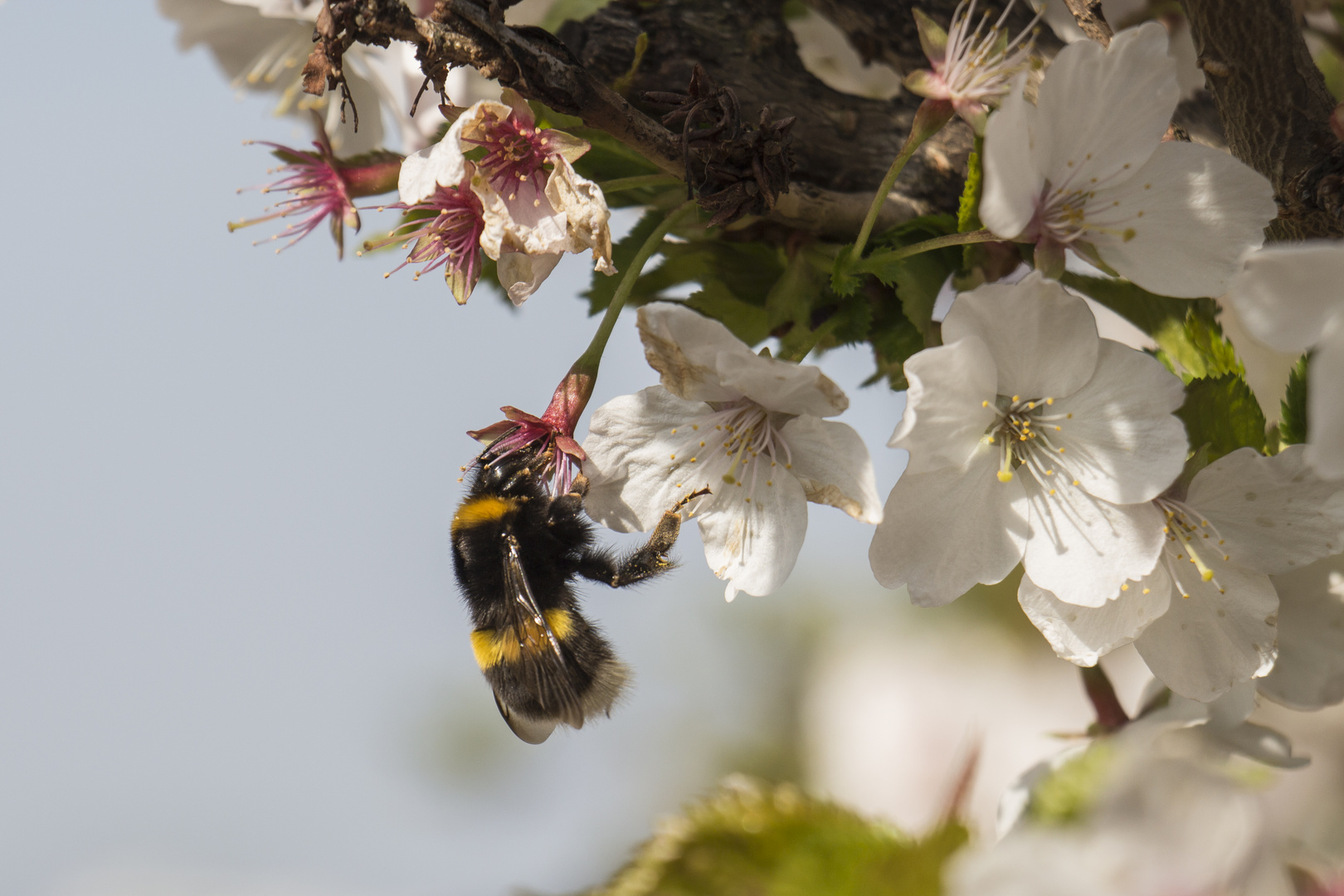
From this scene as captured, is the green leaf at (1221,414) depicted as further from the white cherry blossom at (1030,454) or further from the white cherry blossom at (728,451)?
the white cherry blossom at (728,451)

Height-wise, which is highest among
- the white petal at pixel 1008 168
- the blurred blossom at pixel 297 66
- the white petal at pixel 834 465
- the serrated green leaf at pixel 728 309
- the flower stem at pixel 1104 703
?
the blurred blossom at pixel 297 66

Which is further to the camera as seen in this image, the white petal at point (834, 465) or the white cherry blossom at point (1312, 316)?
the white petal at point (834, 465)

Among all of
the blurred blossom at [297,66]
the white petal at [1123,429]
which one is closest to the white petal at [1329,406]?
the white petal at [1123,429]

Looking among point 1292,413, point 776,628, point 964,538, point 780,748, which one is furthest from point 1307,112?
point 776,628

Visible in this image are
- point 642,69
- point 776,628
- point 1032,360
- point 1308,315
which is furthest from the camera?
point 776,628

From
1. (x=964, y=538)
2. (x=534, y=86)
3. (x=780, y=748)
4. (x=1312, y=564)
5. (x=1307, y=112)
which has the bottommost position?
(x=780, y=748)

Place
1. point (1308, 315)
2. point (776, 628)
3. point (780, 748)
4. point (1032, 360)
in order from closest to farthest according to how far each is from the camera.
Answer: point (1308, 315)
point (1032, 360)
point (780, 748)
point (776, 628)

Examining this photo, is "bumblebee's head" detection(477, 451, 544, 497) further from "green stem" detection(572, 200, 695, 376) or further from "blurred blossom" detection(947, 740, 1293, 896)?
"blurred blossom" detection(947, 740, 1293, 896)

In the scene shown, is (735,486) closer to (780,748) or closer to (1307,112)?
(1307,112)

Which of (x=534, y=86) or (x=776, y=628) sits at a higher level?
(x=534, y=86)
